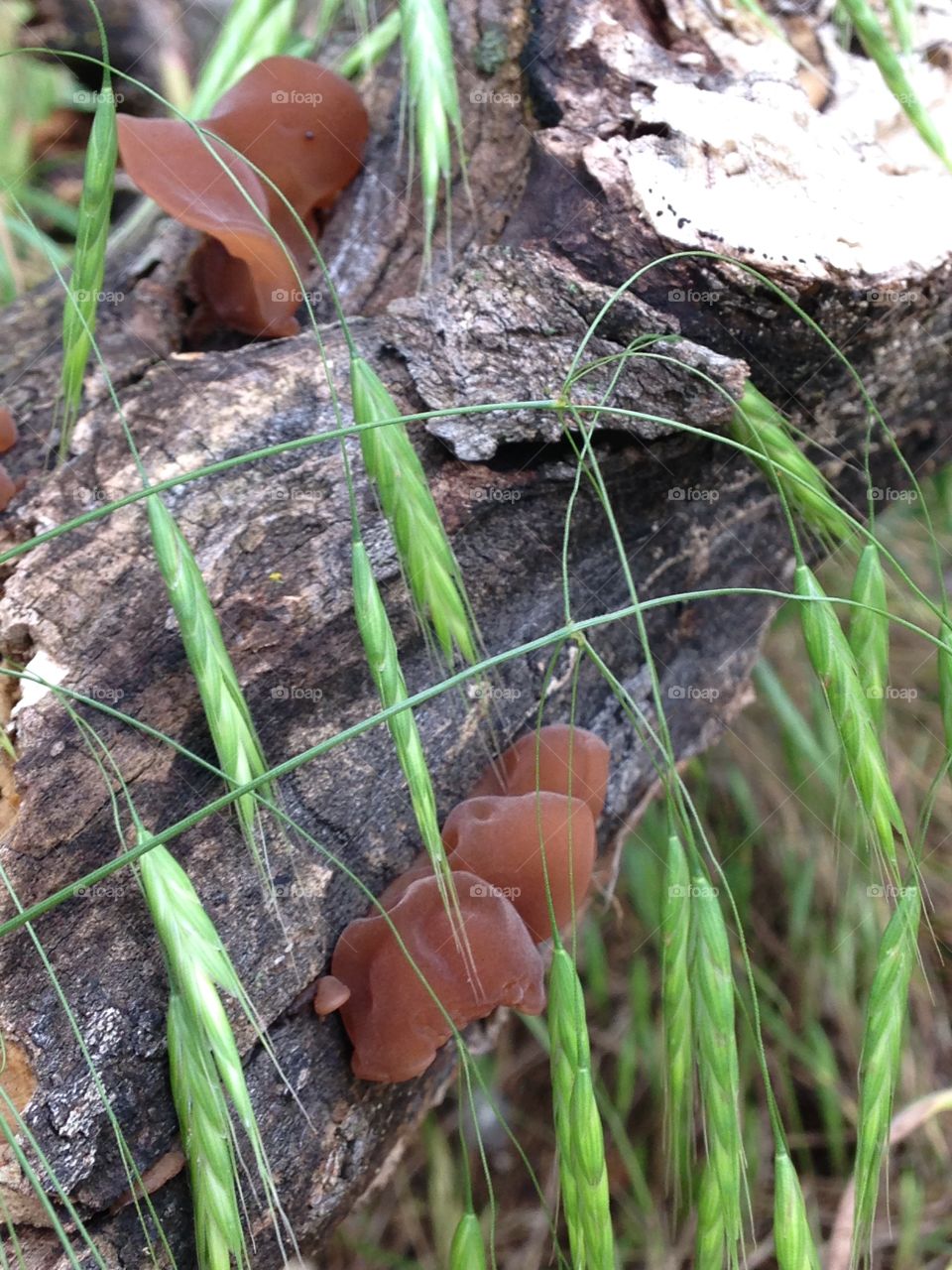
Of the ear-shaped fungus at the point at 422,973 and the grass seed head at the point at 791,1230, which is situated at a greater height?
the ear-shaped fungus at the point at 422,973

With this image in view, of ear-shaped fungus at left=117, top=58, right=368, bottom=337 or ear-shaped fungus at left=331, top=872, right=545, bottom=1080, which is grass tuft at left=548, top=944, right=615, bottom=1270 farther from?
ear-shaped fungus at left=117, top=58, right=368, bottom=337

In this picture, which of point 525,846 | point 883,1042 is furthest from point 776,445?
point 883,1042

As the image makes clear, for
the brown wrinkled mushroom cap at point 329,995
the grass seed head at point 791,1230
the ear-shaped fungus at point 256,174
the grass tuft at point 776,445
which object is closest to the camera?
the grass seed head at point 791,1230

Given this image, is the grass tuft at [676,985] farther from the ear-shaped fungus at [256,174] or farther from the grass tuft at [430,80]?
the ear-shaped fungus at [256,174]

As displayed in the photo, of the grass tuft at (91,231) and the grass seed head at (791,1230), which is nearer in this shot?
the grass seed head at (791,1230)

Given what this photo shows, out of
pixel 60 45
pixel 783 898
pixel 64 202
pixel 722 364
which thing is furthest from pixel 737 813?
pixel 60 45

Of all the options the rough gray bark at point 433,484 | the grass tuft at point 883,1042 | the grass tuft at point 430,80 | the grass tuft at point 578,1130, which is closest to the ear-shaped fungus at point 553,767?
the rough gray bark at point 433,484

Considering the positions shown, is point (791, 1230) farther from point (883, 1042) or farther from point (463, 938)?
point (463, 938)
